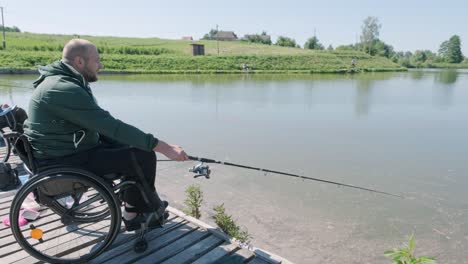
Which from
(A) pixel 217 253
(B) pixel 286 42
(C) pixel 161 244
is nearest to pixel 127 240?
(C) pixel 161 244

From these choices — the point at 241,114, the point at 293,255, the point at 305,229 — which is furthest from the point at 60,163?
the point at 241,114

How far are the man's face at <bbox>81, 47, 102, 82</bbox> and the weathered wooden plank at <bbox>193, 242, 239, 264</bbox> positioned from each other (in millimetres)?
1550

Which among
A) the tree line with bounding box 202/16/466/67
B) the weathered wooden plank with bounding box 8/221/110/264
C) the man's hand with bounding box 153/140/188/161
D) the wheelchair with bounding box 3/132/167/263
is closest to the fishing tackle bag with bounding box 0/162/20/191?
the wheelchair with bounding box 3/132/167/263

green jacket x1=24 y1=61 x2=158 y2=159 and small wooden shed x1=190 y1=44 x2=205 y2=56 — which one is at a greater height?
small wooden shed x1=190 y1=44 x2=205 y2=56

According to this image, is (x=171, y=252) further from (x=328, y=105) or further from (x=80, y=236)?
(x=328, y=105)

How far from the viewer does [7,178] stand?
4.15 metres

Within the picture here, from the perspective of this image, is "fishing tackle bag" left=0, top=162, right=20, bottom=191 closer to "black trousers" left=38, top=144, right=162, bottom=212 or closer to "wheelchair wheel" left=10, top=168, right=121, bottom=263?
"wheelchair wheel" left=10, top=168, right=121, bottom=263

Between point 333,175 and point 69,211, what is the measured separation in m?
4.73

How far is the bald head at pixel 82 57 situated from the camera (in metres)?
2.53

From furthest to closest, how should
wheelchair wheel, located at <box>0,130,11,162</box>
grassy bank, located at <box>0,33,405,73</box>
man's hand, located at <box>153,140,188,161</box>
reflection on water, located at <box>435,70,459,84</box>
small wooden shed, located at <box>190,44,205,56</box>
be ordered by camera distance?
small wooden shed, located at <box>190,44,205,56</box>, grassy bank, located at <box>0,33,405,73</box>, reflection on water, located at <box>435,70,459,84</box>, wheelchair wheel, located at <box>0,130,11,162</box>, man's hand, located at <box>153,140,188,161</box>

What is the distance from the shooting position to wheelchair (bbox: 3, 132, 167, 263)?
241 cm

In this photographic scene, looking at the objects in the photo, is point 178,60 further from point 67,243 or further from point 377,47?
point 377,47

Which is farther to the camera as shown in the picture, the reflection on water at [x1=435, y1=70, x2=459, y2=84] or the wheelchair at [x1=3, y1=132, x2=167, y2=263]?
the reflection on water at [x1=435, y1=70, x2=459, y2=84]

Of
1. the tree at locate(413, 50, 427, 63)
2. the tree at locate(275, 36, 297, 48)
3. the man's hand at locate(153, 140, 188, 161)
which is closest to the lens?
the man's hand at locate(153, 140, 188, 161)
